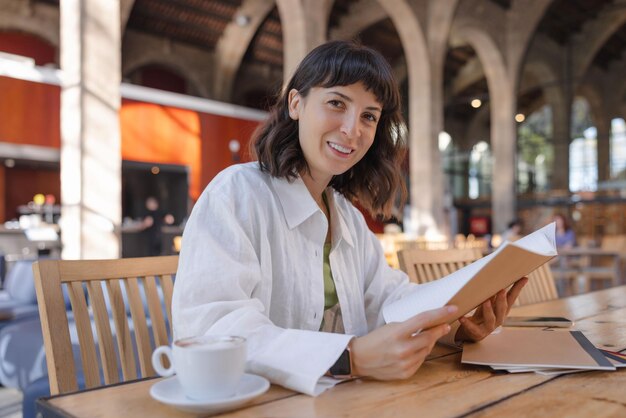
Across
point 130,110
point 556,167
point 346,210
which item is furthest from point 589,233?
point 346,210

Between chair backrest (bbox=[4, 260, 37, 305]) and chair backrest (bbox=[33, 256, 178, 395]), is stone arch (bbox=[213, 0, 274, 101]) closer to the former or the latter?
chair backrest (bbox=[4, 260, 37, 305])

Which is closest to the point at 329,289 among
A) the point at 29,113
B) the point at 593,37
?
the point at 29,113

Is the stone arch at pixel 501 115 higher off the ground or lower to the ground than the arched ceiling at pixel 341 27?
lower

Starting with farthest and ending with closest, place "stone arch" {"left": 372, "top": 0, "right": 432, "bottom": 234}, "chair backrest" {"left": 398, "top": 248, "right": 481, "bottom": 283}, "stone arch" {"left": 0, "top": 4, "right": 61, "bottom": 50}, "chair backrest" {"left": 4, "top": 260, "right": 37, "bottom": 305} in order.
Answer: "stone arch" {"left": 0, "top": 4, "right": 61, "bottom": 50} < "stone arch" {"left": 372, "top": 0, "right": 432, "bottom": 234} < "chair backrest" {"left": 4, "top": 260, "right": 37, "bottom": 305} < "chair backrest" {"left": 398, "top": 248, "right": 481, "bottom": 283}

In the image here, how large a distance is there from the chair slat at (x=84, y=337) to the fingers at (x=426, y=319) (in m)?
0.68

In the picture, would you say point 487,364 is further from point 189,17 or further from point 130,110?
point 189,17

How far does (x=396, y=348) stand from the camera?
0.84 metres

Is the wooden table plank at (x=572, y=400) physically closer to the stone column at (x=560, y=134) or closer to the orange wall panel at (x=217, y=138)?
the orange wall panel at (x=217, y=138)

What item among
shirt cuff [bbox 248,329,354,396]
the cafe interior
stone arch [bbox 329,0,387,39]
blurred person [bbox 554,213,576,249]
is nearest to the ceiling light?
the cafe interior

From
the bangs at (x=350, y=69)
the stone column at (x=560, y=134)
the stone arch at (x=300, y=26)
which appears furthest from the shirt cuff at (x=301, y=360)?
the stone column at (x=560, y=134)

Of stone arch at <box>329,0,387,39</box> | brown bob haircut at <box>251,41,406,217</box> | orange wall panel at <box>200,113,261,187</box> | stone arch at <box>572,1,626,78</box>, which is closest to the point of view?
brown bob haircut at <box>251,41,406,217</box>

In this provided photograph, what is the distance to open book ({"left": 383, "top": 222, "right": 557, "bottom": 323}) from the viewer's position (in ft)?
2.67

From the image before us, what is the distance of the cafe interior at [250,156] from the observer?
1.07m

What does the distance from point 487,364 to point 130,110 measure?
33.1ft
